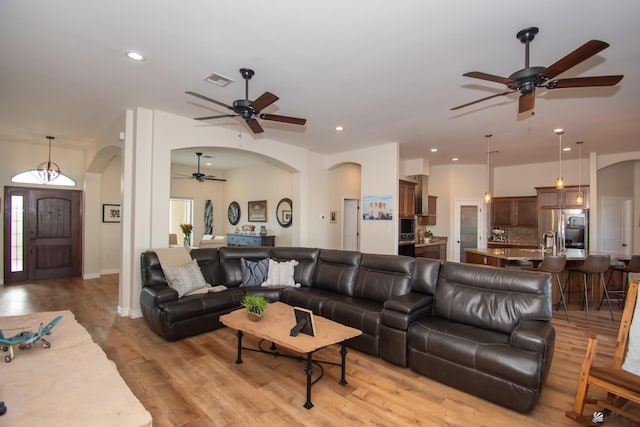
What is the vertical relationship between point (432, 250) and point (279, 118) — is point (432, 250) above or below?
below

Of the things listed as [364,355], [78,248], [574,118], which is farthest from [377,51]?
[78,248]

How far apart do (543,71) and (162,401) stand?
12.7ft

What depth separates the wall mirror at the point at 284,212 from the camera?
821 centimetres

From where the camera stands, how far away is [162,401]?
241 centimetres

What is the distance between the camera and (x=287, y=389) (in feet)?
8.50

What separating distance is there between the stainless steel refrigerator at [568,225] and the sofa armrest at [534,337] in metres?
5.38

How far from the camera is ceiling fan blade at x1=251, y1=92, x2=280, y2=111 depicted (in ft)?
9.76

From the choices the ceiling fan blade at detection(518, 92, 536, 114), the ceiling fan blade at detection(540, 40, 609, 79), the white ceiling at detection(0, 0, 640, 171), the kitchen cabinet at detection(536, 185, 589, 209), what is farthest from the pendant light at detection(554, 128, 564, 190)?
the ceiling fan blade at detection(540, 40, 609, 79)

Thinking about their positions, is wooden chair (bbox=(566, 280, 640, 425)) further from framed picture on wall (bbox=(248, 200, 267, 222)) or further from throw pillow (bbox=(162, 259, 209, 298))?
framed picture on wall (bbox=(248, 200, 267, 222))

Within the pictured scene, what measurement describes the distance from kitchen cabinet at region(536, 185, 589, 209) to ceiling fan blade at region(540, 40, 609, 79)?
6.20m

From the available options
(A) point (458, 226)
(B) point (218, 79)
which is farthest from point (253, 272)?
(A) point (458, 226)

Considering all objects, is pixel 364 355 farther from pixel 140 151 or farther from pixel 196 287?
pixel 140 151

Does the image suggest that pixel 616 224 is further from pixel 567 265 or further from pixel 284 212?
pixel 284 212

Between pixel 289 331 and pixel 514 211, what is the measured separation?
7.63 m
